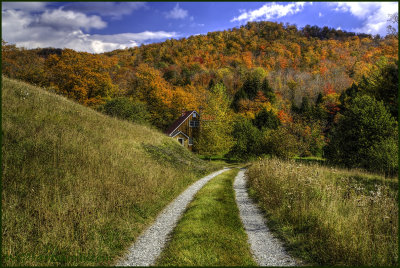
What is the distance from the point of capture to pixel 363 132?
2478 centimetres

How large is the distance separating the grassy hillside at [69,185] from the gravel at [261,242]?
147 inches

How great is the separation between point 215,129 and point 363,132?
75.0 ft

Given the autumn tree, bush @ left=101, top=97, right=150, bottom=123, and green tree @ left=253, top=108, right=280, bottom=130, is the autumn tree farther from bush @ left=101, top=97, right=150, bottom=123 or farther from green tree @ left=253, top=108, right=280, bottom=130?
green tree @ left=253, top=108, right=280, bottom=130

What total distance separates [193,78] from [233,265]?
71.1 m

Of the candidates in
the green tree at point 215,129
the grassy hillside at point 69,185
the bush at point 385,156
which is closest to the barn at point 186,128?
the green tree at point 215,129

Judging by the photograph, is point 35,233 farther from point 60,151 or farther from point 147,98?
point 147,98

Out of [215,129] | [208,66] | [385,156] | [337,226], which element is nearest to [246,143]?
[215,129]

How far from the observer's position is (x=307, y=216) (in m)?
7.54

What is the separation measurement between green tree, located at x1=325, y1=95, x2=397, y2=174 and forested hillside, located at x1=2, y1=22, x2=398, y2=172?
16 centimetres

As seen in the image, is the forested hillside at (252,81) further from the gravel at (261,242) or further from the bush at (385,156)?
the gravel at (261,242)

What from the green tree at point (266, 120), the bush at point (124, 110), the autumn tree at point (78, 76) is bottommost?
the green tree at point (266, 120)

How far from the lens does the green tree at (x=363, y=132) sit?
79.0 feet

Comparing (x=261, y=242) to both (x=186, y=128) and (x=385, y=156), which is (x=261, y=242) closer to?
(x=385, y=156)

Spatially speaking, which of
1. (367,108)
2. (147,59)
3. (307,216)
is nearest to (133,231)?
(307,216)
